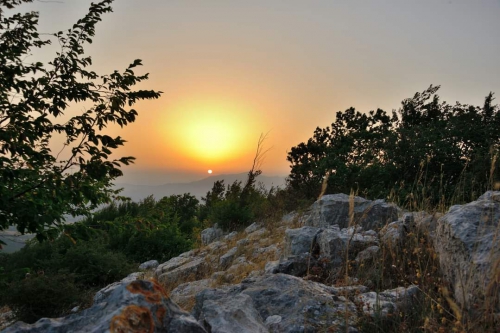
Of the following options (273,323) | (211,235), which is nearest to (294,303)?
(273,323)

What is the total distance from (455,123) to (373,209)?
319 inches

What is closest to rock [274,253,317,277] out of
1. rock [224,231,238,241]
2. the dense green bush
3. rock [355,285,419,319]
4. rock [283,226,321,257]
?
rock [283,226,321,257]

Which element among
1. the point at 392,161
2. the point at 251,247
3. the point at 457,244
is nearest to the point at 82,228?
the point at 457,244

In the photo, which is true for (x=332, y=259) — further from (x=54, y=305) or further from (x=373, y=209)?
(x=54, y=305)

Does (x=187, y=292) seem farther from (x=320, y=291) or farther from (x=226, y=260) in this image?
(x=320, y=291)

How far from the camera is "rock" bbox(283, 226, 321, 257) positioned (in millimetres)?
6141

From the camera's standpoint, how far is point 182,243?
1329 cm

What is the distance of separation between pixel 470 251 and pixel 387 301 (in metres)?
0.89

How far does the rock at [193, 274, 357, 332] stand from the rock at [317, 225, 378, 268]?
1.44m

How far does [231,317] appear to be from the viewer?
282cm

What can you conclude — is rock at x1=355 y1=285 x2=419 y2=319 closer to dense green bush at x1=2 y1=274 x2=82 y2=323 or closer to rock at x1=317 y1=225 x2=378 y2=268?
rock at x1=317 y1=225 x2=378 y2=268

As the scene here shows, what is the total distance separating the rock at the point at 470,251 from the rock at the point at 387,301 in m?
0.39

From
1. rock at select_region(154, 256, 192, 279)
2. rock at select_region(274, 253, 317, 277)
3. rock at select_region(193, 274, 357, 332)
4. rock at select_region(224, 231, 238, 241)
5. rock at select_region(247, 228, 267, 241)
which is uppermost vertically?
rock at select_region(193, 274, 357, 332)

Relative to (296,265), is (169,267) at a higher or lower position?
lower
